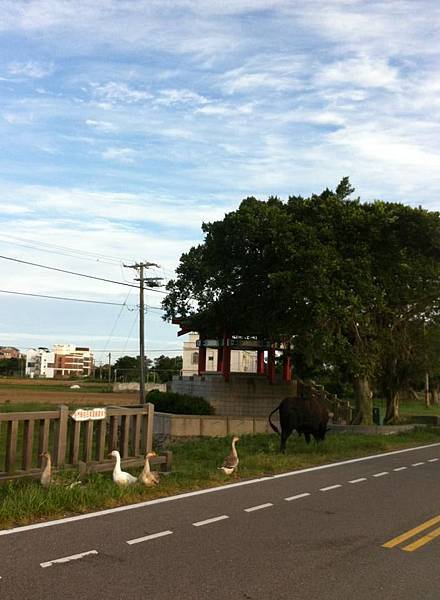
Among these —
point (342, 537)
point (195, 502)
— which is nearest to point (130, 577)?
point (342, 537)

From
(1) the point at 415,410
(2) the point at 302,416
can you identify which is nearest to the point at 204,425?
(2) the point at 302,416

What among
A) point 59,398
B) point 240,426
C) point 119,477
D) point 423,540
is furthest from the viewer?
point 59,398

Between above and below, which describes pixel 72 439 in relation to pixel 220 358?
below

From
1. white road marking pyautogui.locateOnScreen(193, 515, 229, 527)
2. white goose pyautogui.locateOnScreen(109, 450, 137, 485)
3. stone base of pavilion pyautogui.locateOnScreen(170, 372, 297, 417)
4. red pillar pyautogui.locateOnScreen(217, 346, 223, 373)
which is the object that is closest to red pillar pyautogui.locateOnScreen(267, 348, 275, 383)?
stone base of pavilion pyautogui.locateOnScreen(170, 372, 297, 417)

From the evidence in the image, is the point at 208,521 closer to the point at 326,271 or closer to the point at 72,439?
the point at 72,439

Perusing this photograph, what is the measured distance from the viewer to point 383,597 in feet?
18.2

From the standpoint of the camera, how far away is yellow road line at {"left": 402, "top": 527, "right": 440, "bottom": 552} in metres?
7.24

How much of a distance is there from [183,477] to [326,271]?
12.6m

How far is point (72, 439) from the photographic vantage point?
10.3 meters

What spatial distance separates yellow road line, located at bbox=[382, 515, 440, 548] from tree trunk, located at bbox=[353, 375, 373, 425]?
19.1 meters

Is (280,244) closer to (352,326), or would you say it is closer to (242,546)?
(352,326)

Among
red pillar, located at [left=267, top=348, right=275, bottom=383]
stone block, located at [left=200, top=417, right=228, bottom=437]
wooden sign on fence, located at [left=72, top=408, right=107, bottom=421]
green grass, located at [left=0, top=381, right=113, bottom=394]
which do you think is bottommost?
stone block, located at [left=200, top=417, right=228, bottom=437]

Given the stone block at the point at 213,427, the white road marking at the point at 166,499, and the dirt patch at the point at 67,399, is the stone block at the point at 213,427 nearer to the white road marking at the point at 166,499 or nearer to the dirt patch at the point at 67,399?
the white road marking at the point at 166,499

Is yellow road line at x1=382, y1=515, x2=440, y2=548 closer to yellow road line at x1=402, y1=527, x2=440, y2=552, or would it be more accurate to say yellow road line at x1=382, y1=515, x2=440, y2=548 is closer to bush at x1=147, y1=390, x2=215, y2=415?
yellow road line at x1=402, y1=527, x2=440, y2=552
